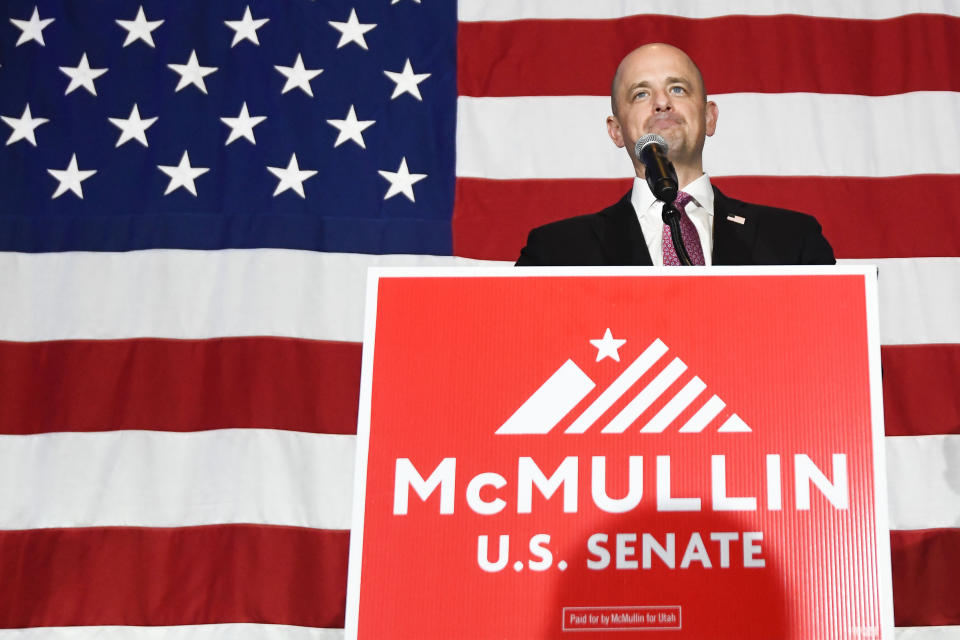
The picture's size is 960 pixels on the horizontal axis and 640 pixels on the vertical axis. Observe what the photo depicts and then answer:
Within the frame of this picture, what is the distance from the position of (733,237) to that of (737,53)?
1.39 m

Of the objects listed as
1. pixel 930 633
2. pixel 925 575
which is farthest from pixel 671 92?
pixel 930 633

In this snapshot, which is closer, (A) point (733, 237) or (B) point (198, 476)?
(A) point (733, 237)

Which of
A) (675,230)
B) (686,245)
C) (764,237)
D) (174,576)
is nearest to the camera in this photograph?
(675,230)

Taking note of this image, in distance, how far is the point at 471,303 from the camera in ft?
3.82

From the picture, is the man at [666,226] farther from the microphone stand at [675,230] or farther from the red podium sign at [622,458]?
the red podium sign at [622,458]

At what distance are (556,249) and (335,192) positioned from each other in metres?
1.19

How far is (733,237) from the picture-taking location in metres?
2.22

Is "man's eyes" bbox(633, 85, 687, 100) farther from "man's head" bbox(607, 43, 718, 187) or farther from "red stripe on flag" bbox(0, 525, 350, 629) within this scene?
"red stripe on flag" bbox(0, 525, 350, 629)

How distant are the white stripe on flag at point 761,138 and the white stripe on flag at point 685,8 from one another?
32 centimetres

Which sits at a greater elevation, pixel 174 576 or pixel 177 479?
pixel 177 479

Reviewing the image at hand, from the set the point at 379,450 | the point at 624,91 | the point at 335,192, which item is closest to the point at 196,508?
the point at 335,192

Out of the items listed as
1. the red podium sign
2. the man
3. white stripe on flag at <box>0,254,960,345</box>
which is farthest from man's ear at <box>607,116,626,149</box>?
the red podium sign

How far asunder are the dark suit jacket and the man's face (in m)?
0.24

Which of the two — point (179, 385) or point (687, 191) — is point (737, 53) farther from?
point (179, 385)
